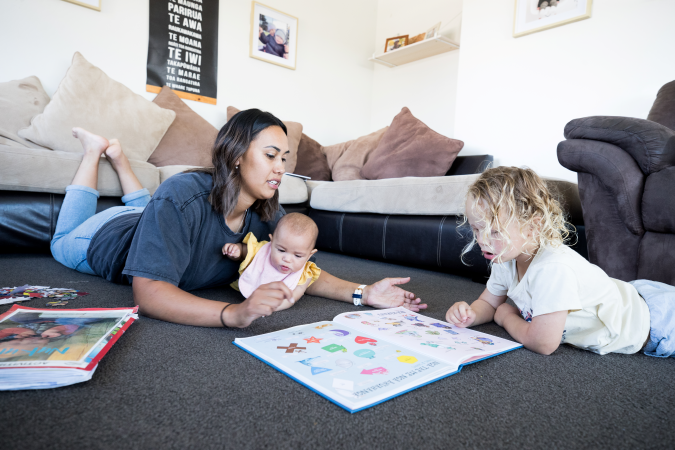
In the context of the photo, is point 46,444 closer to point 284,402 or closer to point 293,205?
point 284,402

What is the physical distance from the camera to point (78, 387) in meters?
0.66

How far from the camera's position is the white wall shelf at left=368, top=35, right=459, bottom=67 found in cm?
331

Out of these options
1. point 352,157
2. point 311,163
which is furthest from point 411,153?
point 311,163

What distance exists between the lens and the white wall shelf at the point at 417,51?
3312mm

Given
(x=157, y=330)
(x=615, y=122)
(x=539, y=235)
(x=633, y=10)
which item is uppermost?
(x=633, y=10)

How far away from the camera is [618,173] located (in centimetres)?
139

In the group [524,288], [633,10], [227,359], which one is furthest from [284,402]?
[633,10]

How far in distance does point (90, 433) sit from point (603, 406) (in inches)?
32.3

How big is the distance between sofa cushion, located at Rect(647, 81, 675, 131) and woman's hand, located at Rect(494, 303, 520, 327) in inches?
54.2

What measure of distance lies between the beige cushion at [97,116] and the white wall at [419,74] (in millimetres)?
2196

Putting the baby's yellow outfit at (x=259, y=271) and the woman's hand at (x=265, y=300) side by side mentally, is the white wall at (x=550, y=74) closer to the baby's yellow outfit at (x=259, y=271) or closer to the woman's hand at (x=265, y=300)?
the baby's yellow outfit at (x=259, y=271)

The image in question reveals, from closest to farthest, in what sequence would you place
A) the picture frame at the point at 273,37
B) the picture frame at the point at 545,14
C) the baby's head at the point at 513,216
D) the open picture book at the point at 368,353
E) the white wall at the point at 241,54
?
the open picture book at the point at 368,353
the baby's head at the point at 513,216
the picture frame at the point at 545,14
the white wall at the point at 241,54
the picture frame at the point at 273,37

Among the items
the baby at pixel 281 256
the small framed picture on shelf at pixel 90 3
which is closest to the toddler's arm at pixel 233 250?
the baby at pixel 281 256

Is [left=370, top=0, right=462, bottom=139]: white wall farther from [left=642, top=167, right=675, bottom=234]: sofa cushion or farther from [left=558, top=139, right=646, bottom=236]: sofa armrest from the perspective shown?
[left=642, top=167, right=675, bottom=234]: sofa cushion
